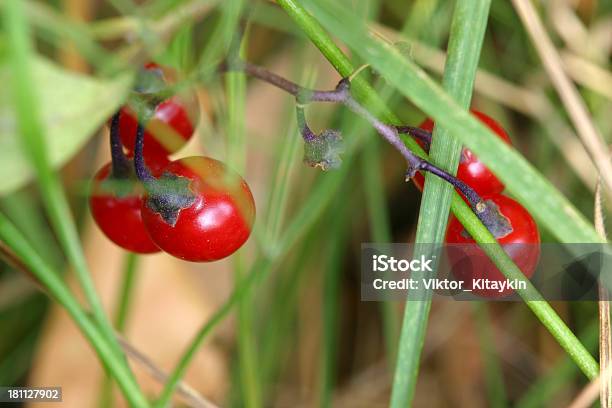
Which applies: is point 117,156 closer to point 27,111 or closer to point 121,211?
point 121,211

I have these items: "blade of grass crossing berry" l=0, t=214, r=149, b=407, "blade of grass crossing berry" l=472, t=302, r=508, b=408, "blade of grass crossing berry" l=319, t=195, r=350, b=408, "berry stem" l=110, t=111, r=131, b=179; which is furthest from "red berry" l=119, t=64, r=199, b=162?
"blade of grass crossing berry" l=472, t=302, r=508, b=408

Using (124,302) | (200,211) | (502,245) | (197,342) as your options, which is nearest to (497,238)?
(502,245)

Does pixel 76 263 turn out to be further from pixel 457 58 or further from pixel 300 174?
pixel 300 174

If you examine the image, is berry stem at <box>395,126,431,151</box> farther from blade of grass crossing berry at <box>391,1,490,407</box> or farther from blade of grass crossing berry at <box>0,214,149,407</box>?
blade of grass crossing berry at <box>0,214,149,407</box>

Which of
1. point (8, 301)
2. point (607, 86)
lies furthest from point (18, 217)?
point (607, 86)

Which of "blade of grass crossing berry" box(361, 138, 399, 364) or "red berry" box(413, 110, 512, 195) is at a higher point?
"blade of grass crossing berry" box(361, 138, 399, 364)

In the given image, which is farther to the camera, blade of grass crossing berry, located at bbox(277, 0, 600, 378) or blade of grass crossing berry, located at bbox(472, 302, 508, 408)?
blade of grass crossing berry, located at bbox(472, 302, 508, 408)

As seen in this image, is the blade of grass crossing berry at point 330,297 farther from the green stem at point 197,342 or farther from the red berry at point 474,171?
the red berry at point 474,171
